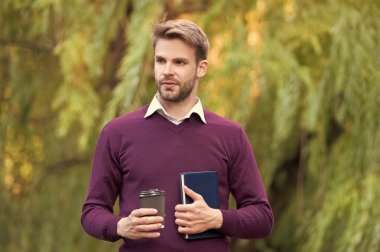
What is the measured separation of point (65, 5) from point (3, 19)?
0.60m

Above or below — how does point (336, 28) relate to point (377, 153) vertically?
above

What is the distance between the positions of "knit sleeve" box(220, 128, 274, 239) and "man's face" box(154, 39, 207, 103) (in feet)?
0.65

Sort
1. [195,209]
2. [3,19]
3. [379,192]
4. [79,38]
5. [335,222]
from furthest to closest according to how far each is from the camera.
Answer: [3,19], [79,38], [335,222], [379,192], [195,209]

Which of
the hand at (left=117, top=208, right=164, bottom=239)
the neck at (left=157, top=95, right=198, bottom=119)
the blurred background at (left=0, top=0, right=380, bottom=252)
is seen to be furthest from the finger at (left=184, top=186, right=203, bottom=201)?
the blurred background at (left=0, top=0, right=380, bottom=252)

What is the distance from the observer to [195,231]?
206 cm

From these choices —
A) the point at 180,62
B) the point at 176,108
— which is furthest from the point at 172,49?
the point at 176,108

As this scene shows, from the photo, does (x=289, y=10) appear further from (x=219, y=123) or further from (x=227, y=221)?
(x=227, y=221)

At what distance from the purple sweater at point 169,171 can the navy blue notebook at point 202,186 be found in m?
0.02

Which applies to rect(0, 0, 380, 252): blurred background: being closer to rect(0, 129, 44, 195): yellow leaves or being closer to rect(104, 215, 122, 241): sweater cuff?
rect(0, 129, 44, 195): yellow leaves

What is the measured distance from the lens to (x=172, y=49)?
214 cm

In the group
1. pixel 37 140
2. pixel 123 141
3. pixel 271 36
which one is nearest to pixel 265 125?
pixel 271 36

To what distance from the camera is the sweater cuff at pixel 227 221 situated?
6.91 feet

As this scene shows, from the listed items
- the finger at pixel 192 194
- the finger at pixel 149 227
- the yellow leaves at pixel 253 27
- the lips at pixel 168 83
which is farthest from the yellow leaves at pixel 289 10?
the finger at pixel 149 227

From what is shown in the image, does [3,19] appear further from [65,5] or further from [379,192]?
[379,192]
